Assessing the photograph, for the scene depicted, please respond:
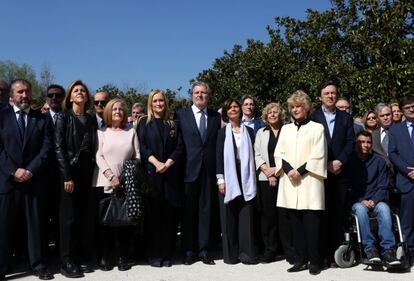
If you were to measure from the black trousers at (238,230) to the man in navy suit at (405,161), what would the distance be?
2116mm

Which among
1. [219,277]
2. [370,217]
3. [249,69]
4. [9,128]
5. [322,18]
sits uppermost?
[322,18]

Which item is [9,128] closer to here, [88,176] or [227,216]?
[88,176]

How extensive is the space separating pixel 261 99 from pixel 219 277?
670 inches

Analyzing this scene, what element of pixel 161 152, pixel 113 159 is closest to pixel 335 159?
pixel 161 152

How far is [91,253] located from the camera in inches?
258

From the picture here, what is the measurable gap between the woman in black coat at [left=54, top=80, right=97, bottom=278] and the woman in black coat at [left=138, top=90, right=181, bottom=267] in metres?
0.73

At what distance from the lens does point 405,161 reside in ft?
21.8

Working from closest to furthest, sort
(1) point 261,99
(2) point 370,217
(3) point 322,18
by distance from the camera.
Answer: (2) point 370,217
(3) point 322,18
(1) point 261,99

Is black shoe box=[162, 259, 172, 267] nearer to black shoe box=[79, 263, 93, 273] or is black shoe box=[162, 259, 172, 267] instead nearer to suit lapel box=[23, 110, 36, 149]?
black shoe box=[79, 263, 93, 273]

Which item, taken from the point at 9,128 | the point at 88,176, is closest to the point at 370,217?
the point at 88,176

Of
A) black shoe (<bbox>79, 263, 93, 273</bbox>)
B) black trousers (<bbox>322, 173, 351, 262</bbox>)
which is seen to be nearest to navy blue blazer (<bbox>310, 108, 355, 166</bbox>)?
black trousers (<bbox>322, 173, 351, 262</bbox>)

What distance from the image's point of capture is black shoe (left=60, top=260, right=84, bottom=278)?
584 cm

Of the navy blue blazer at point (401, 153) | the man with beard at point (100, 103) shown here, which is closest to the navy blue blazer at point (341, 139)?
the navy blue blazer at point (401, 153)

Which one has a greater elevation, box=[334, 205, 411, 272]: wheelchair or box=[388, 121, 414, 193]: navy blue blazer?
box=[388, 121, 414, 193]: navy blue blazer
